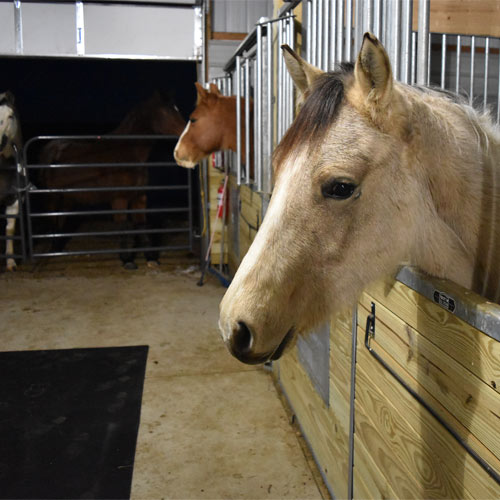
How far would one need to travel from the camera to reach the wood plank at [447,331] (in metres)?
0.91

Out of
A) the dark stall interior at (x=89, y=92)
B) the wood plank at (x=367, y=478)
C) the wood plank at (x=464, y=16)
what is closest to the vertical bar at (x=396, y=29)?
the wood plank at (x=464, y=16)

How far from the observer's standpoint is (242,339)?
107 centimetres

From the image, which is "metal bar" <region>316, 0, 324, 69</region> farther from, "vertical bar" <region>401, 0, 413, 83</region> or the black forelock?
the black forelock

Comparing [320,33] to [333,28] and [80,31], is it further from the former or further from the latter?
[80,31]

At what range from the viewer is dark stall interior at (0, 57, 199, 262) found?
29.5ft

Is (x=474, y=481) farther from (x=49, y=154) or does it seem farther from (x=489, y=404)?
(x=49, y=154)

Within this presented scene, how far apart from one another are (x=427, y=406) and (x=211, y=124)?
144 inches

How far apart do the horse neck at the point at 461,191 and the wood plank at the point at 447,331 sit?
0.35 ft

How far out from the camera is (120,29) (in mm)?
5336

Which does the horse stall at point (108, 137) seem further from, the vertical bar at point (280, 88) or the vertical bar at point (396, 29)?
the vertical bar at point (396, 29)

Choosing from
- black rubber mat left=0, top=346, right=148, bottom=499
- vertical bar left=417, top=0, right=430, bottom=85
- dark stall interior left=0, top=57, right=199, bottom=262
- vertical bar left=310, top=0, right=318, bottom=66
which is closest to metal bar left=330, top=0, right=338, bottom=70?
vertical bar left=310, top=0, right=318, bottom=66

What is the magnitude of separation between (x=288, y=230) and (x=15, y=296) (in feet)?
14.0

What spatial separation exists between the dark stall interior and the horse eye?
25.4 ft

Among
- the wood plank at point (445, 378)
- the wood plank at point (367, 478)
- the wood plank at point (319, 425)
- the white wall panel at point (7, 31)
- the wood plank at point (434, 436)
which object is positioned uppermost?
the white wall panel at point (7, 31)
